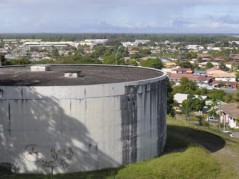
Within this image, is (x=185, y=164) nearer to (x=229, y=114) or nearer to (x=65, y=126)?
(x=65, y=126)

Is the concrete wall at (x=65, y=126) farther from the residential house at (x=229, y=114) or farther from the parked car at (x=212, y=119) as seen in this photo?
the parked car at (x=212, y=119)

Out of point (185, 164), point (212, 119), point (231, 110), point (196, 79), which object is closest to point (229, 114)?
point (231, 110)

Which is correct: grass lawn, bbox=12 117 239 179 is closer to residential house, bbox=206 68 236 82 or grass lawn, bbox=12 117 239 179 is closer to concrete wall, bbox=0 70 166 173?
concrete wall, bbox=0 70 166 173

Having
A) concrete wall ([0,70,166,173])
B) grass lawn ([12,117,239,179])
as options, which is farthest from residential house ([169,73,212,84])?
concrete wall ([0,70,166,173])

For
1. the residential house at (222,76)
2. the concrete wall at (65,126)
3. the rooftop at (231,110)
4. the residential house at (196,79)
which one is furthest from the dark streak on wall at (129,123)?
the residential house at (222,76)

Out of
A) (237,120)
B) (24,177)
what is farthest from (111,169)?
(237,120)
